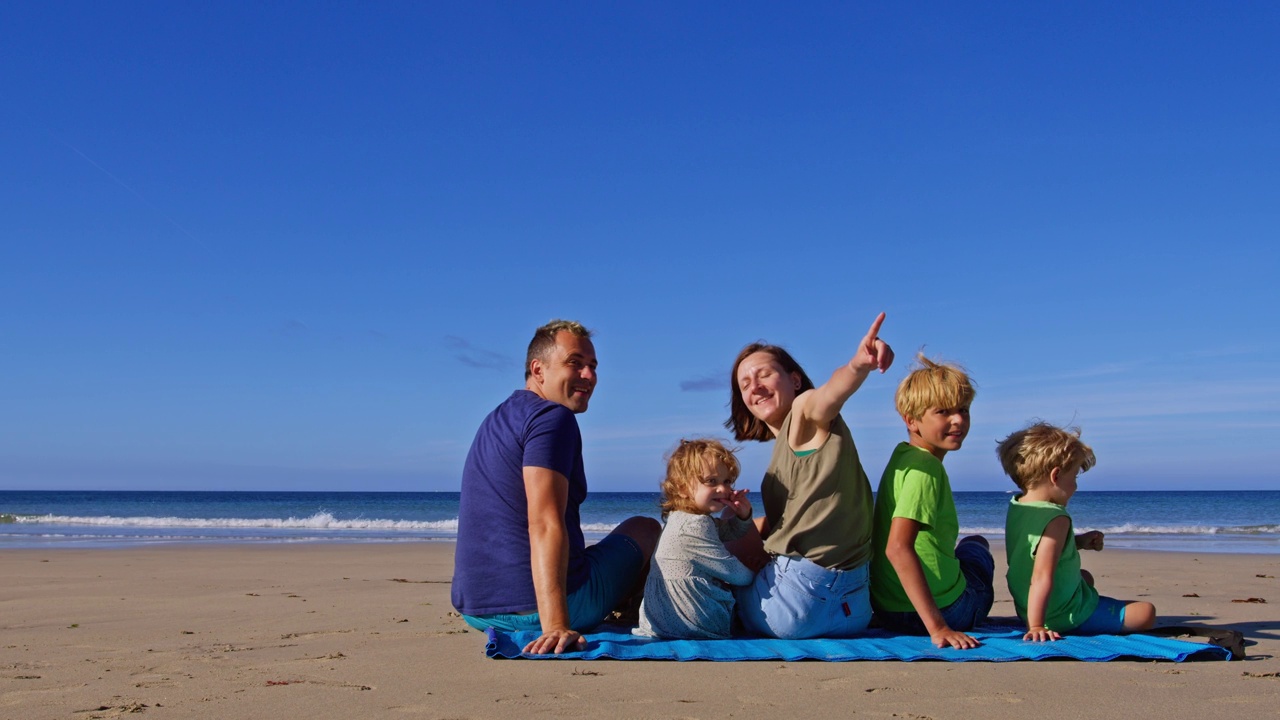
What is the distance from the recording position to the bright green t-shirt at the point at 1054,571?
14.3 feet

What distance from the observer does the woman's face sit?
4527 millimetres

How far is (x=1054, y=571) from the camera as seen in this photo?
4320 mm

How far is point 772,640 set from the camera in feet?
14.4

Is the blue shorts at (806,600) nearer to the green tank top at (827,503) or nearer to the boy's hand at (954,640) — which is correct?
the green tank top at (827,503)

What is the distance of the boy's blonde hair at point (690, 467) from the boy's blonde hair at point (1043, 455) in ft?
4.48

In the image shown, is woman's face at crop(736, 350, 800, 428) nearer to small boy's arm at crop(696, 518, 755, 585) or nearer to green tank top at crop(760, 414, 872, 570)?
green tank top at crop(760, 414, 872, 570)

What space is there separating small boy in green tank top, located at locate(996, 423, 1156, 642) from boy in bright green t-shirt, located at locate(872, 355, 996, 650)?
0.25 metres

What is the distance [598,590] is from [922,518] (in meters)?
1.51

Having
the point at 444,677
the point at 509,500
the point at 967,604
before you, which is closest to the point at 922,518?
the point at 967,604

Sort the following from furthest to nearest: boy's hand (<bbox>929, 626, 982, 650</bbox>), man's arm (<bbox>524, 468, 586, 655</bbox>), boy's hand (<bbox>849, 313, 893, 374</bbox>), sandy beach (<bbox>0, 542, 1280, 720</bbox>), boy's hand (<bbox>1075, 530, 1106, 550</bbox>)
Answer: boy's hand (<bbox>1075, 530, 1106, 550</bbox>)
boy's hand (<bbox>929, 626, 982, 650</bbox>)
man's arm (<bbox>524, 468, 586, 655</bbox>)
boy's hand (<bbox>849, 313, 893, 374</bbox>)
sandy beach (<bbox>0, 542, 1280, 720</bbox>)

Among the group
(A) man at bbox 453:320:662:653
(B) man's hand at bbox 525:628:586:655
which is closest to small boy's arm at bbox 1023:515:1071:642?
(A) man at bbox 453:320:662:653

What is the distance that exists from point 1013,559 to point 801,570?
3.59 ft

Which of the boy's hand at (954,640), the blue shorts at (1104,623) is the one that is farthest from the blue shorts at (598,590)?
the blue shorts at (1104,623)

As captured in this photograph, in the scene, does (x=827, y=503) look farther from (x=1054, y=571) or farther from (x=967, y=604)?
(x=1054, y=571)
